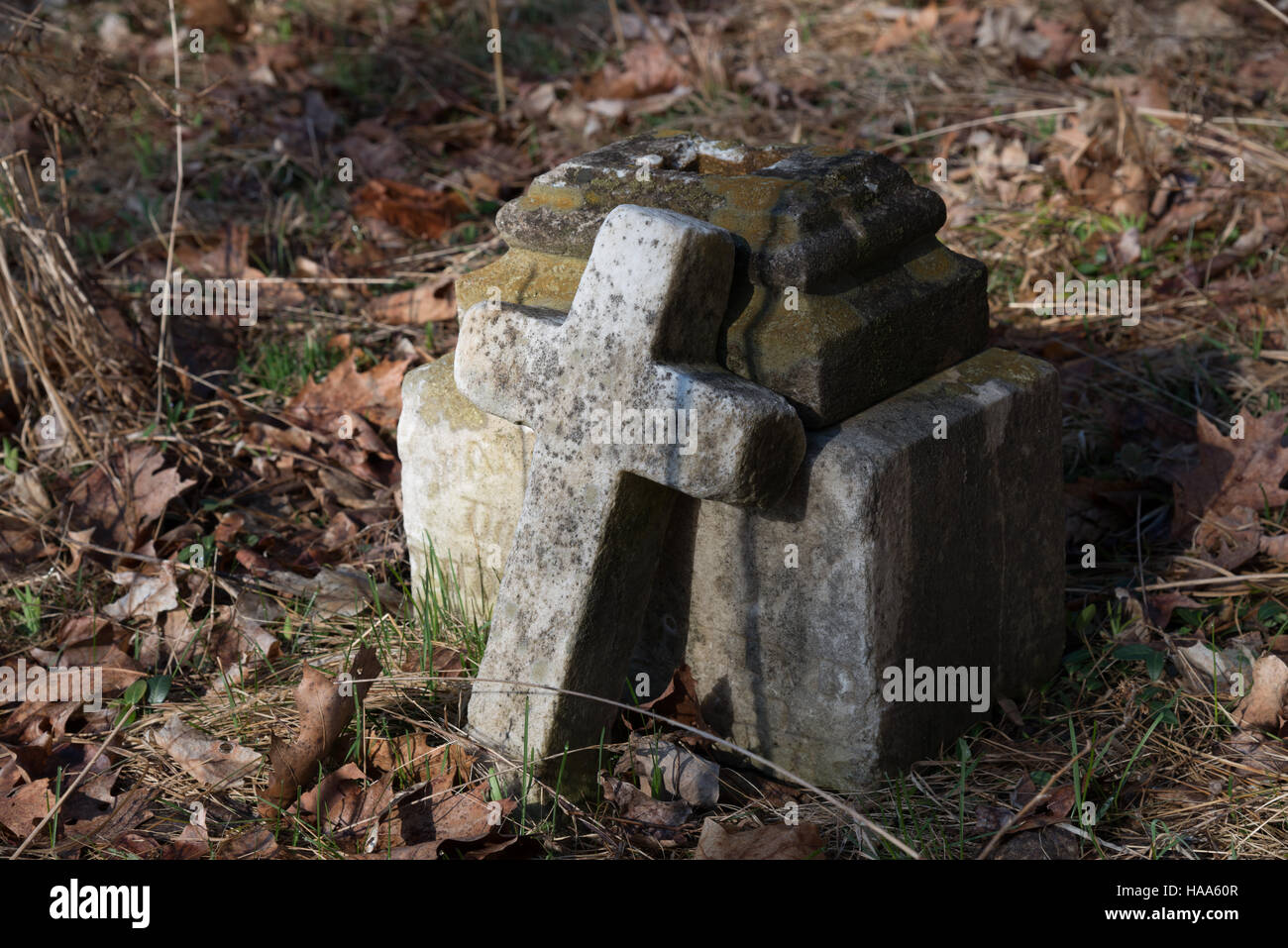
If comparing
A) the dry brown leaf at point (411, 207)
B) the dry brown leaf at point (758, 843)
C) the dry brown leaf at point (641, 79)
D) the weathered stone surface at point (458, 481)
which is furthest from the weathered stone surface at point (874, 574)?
the dry brown leaf at point (641, 79)

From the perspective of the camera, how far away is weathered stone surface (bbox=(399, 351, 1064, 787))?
7.10 ft

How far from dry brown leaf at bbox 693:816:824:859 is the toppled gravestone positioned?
225mm

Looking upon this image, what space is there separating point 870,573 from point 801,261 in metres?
0.55

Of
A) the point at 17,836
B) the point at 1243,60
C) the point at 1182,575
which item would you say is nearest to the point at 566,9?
the point at 1243,60

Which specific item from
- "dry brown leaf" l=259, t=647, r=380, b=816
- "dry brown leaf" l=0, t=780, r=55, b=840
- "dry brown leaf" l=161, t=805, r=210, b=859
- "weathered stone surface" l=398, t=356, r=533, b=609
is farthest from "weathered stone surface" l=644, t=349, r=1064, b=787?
"dry brown leaf" l=0, t=780, r=55, b=840

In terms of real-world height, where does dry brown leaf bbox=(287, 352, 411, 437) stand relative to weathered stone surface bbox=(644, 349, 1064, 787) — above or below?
above

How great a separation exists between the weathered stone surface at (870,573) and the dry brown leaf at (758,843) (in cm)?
22

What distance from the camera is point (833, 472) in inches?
83.7

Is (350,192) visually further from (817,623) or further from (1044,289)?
(817,623)

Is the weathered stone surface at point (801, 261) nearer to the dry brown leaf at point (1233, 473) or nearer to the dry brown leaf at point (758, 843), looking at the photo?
the dry brown leaf at point (758, 843)

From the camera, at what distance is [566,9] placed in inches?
255

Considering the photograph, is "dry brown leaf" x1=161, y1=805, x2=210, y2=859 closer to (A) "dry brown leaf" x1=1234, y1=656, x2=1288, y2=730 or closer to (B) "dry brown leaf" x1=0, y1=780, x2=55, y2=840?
(B) "dry brown leaf" x1=0, y1=780, x2=55, y2=840

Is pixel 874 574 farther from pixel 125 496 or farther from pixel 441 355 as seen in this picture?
pixel 125 496
